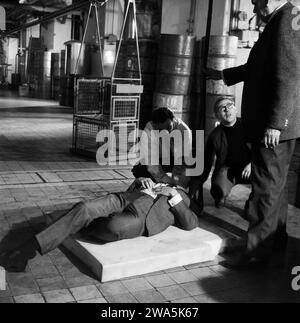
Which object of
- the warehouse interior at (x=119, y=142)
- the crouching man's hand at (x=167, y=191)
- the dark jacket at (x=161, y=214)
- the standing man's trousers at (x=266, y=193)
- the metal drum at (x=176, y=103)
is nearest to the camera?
the warehouse interior at (x=119, y=142)

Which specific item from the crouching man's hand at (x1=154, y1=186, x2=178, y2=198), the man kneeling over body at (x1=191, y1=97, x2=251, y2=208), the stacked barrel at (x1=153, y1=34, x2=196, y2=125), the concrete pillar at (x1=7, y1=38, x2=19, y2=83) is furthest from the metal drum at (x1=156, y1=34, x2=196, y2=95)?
the concrete pillar at (x1=7, y1=38, x2=19, y2=83)

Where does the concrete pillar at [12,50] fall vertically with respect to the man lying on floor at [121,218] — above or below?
above

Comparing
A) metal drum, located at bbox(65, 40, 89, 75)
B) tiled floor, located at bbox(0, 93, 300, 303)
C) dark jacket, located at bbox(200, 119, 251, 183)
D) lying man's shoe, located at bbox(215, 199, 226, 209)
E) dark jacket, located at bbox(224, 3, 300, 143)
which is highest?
metal drum, located at bbox(65, 40, 89, 75)

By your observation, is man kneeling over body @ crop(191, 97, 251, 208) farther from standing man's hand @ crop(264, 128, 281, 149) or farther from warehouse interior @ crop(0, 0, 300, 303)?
standing man's hand @ crop(264, 128, 281, 149)

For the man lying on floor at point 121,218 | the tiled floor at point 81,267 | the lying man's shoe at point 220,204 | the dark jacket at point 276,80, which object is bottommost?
→ the tiled floor at point 81,267

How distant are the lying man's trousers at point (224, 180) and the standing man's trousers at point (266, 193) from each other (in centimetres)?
116

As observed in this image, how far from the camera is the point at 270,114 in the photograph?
2957mm

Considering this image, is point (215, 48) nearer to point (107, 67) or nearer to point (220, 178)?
point (220, 178)

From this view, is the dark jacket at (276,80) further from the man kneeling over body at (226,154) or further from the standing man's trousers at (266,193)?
the man kneeling over body at (226,154)

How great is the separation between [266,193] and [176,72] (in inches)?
230

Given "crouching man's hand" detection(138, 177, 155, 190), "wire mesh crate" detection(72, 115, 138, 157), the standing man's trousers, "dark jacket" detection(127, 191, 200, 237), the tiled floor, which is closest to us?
the tiled floor

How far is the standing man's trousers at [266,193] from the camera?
3.07 m

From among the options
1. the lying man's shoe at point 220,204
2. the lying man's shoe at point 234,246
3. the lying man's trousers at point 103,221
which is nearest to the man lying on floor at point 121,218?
the lying man's trousers at point 103,221

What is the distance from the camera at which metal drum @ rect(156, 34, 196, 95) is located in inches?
333
